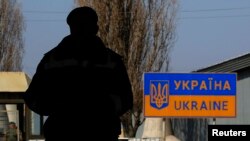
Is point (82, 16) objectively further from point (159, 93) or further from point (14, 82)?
point (159, 93)

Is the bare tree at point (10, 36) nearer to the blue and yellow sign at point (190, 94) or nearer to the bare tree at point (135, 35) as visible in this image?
the bare tree at point (135, 35)

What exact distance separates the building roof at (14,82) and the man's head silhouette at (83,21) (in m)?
13.5

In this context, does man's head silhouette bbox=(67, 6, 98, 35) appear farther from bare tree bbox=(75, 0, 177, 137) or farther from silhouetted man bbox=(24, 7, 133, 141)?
bare tree bbox=(75, 0, 177, 137)

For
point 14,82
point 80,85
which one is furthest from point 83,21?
point 14,82

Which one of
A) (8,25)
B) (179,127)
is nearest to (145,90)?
(179,127)

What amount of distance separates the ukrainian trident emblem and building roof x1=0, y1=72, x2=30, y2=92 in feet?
11.0

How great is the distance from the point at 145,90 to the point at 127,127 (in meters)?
13.2

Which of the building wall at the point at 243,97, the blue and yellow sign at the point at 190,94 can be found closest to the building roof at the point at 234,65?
the building wall at the point at 243,97

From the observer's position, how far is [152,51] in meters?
34.3

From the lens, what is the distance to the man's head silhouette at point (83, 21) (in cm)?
408

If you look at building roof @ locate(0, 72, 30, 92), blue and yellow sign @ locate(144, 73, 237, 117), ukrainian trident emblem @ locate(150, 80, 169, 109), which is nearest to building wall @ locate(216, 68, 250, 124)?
blue and yellow sign @ locate(144, 73, 237, 117)

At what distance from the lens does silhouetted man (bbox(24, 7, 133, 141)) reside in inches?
155

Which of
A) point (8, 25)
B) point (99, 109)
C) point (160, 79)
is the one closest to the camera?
point (99, 109)

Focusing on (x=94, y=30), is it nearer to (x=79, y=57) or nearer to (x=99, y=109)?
(x=79, y=57)
